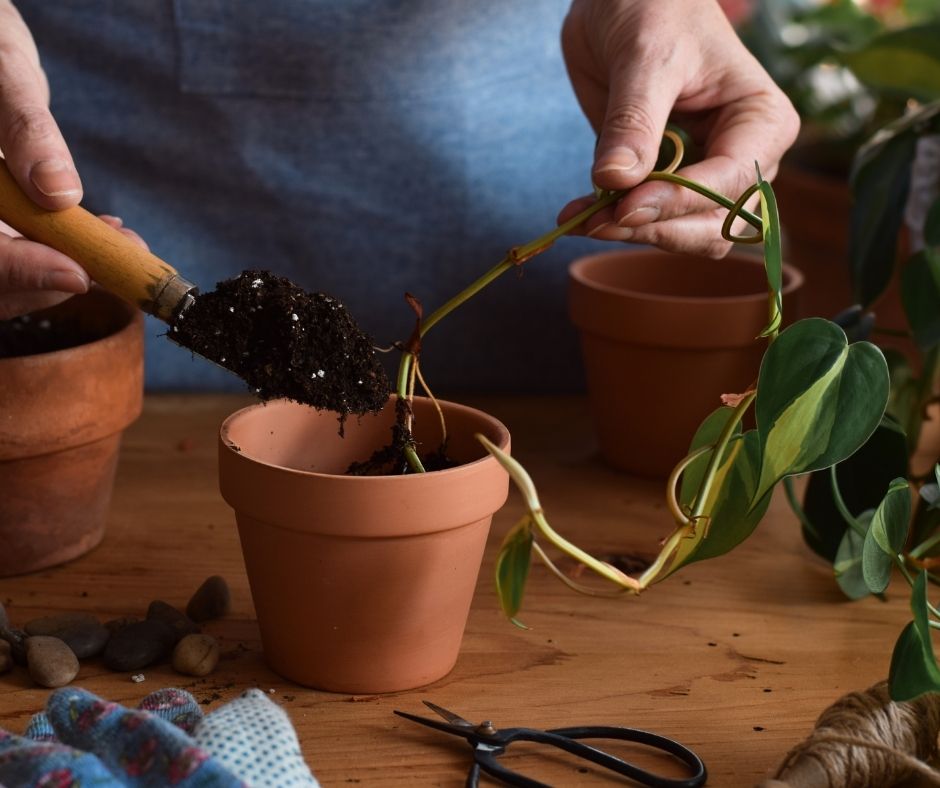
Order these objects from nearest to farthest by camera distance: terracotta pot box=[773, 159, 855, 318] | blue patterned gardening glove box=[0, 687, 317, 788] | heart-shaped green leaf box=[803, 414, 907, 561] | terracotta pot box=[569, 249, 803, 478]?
blue patterned gardening glove box=[0, 687, 317, 788] → heart-shaped green leaf box=[803, 414, 907, 561] → terracotta pot box=[569, 249, 803, 478] → terracotta pot box=[773, 159, 855, 318]

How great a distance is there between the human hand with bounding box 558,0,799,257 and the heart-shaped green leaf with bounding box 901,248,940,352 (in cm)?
13

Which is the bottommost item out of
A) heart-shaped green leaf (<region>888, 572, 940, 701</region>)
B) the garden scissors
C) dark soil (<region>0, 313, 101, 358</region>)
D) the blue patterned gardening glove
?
the garden scissors

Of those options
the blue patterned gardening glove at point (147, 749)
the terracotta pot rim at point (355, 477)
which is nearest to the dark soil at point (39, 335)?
the terracotta pot rim at point (355, 477)

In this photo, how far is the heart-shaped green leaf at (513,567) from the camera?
630 millimetres

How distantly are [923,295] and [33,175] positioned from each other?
66 cm

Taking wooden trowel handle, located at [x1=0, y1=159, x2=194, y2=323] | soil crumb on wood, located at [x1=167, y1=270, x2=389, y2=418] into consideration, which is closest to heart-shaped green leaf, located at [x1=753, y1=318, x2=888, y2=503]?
soil crumb on wood, located at [x1=167, y1=270, x2=389, y2=418]

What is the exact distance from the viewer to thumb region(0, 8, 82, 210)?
2.48 feet

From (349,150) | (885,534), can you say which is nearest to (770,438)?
(885,534)

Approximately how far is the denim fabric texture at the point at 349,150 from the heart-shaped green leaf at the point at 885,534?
698 millimetres

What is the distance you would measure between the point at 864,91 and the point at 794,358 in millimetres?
1190

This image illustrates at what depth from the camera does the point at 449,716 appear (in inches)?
27.5

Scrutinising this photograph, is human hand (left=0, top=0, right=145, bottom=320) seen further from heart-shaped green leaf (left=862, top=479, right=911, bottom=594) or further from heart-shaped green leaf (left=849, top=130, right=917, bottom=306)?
heart-shaped green leaf (left=849, top=130, right=917, bottom=306)

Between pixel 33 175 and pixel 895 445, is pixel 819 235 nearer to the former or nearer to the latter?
pixel 895 445

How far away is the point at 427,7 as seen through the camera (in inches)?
52.0
